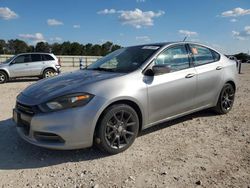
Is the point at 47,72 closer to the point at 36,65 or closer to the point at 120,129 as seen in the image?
the point at 36,65

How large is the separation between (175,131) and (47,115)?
95.9 inches

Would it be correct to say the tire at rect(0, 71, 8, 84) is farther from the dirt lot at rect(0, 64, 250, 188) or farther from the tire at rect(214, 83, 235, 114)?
the tire at rect(214, 83, 235, 114)

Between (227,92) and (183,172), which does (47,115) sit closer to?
(183,172)

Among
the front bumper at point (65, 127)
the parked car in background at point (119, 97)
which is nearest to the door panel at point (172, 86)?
the parked car in background at point (119, 97)

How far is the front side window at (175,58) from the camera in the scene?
5.13m

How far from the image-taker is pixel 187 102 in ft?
17.7

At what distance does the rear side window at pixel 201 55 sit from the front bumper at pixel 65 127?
2.44 m

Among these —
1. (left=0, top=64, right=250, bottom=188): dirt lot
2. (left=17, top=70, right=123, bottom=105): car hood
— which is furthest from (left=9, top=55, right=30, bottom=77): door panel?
(left=17, top=70, right=123, bottom=105): car hood

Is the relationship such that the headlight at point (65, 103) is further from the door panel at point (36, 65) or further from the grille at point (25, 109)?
the door panel at point (36, 65)

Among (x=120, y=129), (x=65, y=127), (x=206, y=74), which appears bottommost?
(x=120, y=129)

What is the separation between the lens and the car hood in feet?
13.7

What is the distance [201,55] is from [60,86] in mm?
2935

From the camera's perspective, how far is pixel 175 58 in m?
5.37

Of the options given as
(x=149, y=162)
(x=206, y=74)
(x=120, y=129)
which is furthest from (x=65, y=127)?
(x=206, y=74)
